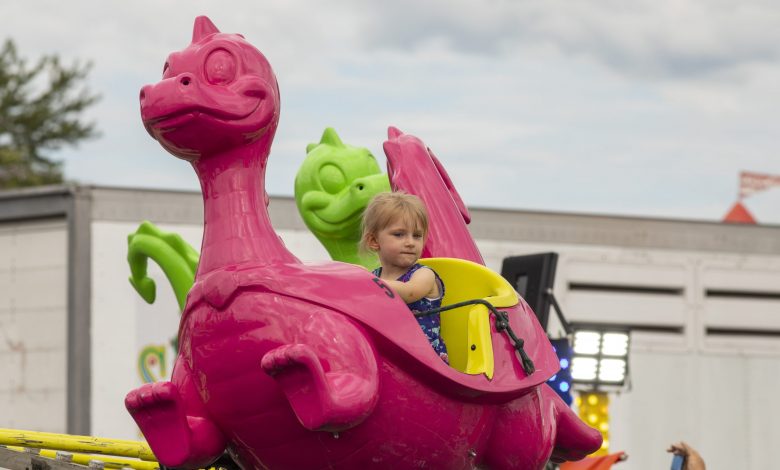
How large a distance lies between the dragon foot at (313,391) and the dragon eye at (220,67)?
1.06 m

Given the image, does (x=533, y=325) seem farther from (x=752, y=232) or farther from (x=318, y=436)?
(x=752, y=232)

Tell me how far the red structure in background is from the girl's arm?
18508 millimetres

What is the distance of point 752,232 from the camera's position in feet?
59.7

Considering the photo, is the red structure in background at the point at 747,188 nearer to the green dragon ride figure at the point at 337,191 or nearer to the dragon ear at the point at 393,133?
the green dragon ride figure at the point at 337,191

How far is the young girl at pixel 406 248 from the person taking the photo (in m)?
5.47

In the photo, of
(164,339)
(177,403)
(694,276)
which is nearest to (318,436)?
(177,403)

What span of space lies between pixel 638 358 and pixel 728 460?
5.55ft

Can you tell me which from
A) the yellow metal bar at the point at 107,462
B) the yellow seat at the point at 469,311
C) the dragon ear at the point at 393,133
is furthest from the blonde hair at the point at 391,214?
the yellow metal bar at the point at 107,462

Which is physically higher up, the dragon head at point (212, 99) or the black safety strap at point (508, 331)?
the dragon head at point (212, 99)

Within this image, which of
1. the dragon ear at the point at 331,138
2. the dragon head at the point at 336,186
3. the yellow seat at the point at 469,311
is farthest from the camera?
the dragon ear at the point at 331,138

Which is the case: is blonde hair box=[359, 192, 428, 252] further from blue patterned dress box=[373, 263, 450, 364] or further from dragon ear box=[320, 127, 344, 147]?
dragon ear box=[320, 127, 344, 147]

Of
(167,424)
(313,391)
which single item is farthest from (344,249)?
Answer: (313,391)

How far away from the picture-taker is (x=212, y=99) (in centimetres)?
520

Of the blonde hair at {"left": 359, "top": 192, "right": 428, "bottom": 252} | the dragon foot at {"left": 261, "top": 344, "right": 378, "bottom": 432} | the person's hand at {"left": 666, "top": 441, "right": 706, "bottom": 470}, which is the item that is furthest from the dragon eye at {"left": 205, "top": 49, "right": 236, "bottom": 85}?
the person's hand at {"left": 666, "top": 441, "right": 706, "bottom": 470}
